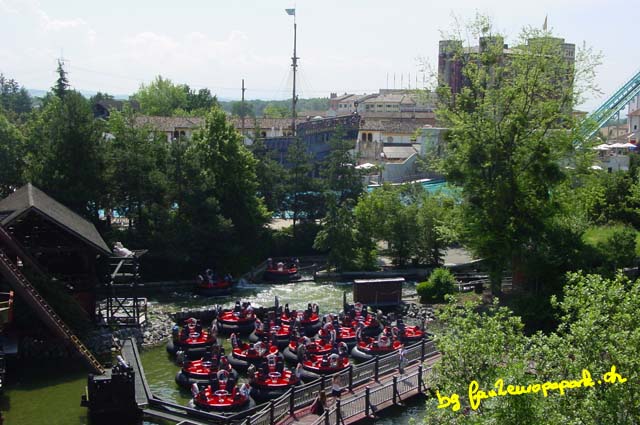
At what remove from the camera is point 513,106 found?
116 feet

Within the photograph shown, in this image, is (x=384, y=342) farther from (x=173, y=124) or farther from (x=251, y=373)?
(x=173, y=124)

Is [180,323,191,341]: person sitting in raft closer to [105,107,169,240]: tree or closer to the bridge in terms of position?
the bridge

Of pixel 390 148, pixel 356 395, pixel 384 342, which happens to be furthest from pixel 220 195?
pixel 390 148

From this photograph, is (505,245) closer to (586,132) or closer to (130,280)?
(586,132)

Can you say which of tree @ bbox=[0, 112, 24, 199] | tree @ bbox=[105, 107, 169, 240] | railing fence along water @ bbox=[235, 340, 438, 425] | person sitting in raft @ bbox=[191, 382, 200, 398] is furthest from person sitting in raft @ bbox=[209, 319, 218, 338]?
tree @ bbox=[0, 112, 24, 199]

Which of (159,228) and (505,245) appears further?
(159,228)

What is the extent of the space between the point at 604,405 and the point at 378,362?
49.7ft

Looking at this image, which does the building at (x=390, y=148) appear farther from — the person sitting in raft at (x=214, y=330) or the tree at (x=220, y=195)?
the person sitting in raft at (x=214, y=330)

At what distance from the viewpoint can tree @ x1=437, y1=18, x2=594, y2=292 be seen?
114ft

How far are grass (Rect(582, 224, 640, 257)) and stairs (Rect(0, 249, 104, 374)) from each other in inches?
928

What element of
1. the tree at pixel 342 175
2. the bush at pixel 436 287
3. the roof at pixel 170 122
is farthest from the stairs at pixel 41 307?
the roof at pixel 170 122

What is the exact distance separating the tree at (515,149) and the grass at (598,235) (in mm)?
4067

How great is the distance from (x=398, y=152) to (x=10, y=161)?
153 ft

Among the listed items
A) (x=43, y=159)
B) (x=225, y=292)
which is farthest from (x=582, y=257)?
(x=43, y=159)
